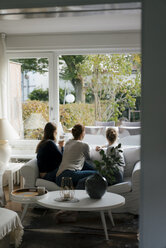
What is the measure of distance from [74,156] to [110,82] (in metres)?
1.69

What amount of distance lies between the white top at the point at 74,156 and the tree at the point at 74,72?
1.42m

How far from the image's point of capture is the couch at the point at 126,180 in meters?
4.28

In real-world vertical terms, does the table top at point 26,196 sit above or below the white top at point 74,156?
below

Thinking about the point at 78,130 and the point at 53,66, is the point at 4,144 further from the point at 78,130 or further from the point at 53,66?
the point at 53,66

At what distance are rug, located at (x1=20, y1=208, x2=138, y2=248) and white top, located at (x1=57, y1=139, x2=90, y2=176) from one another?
1.88 ft

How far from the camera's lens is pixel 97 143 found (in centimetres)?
573

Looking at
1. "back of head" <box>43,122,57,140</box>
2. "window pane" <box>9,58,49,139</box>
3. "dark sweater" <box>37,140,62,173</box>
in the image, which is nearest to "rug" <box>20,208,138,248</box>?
"dark sweater" <box>37,140,62,173</box>

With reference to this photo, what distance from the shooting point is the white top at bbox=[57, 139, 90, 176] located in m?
4.42

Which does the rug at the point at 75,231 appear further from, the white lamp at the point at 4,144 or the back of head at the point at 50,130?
the back of head at the point at 50,130

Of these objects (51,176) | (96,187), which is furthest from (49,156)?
(96,187)

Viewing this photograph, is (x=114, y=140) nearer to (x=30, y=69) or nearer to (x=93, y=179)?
(x=93, y=179)

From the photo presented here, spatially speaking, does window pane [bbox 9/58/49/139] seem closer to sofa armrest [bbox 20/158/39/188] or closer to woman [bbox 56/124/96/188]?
sofa armrest [bbox 20/158/39/188]

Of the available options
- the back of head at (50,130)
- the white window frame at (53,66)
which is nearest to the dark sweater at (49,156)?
the back of head at (50,130)

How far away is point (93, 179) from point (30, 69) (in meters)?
2.81
